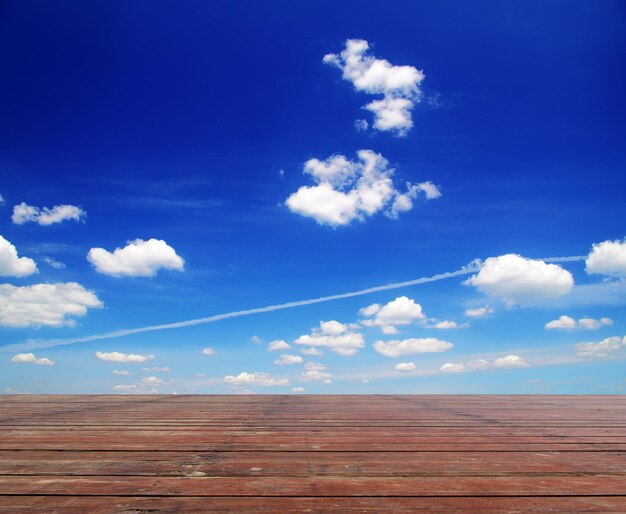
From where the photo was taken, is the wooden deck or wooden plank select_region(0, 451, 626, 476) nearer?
the wooden deck

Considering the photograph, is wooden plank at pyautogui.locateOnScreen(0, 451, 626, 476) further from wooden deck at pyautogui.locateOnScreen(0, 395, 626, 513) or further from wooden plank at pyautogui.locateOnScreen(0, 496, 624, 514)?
wooden plank at pyautogui.locateOnScreen(0, 496, 624, 514)

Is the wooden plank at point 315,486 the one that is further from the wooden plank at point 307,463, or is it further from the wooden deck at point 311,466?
the wooden plank at point 307,463

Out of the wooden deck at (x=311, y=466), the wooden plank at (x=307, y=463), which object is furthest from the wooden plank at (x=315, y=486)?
the wooden plank at (x=307, y=463)

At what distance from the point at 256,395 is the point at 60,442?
6.76m

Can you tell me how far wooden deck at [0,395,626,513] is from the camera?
7.64 feet

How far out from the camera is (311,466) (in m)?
3.05

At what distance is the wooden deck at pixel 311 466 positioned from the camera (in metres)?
2.33

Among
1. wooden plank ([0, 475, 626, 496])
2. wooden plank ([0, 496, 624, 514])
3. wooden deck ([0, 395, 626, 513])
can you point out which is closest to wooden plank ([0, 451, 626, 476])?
wooden deck ([0, 395, 626, 513])

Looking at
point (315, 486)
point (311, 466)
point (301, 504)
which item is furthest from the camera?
point (311, 466)

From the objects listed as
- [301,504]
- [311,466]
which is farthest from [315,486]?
[311,466]

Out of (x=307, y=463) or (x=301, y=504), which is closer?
(x=301, y=504)

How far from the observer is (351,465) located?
10.2 feet

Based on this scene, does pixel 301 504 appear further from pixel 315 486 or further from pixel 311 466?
pixel 311 466

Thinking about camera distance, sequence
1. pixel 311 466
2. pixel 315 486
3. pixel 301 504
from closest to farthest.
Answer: pixel 301 504
pixel 315 486
pixel 311 466
